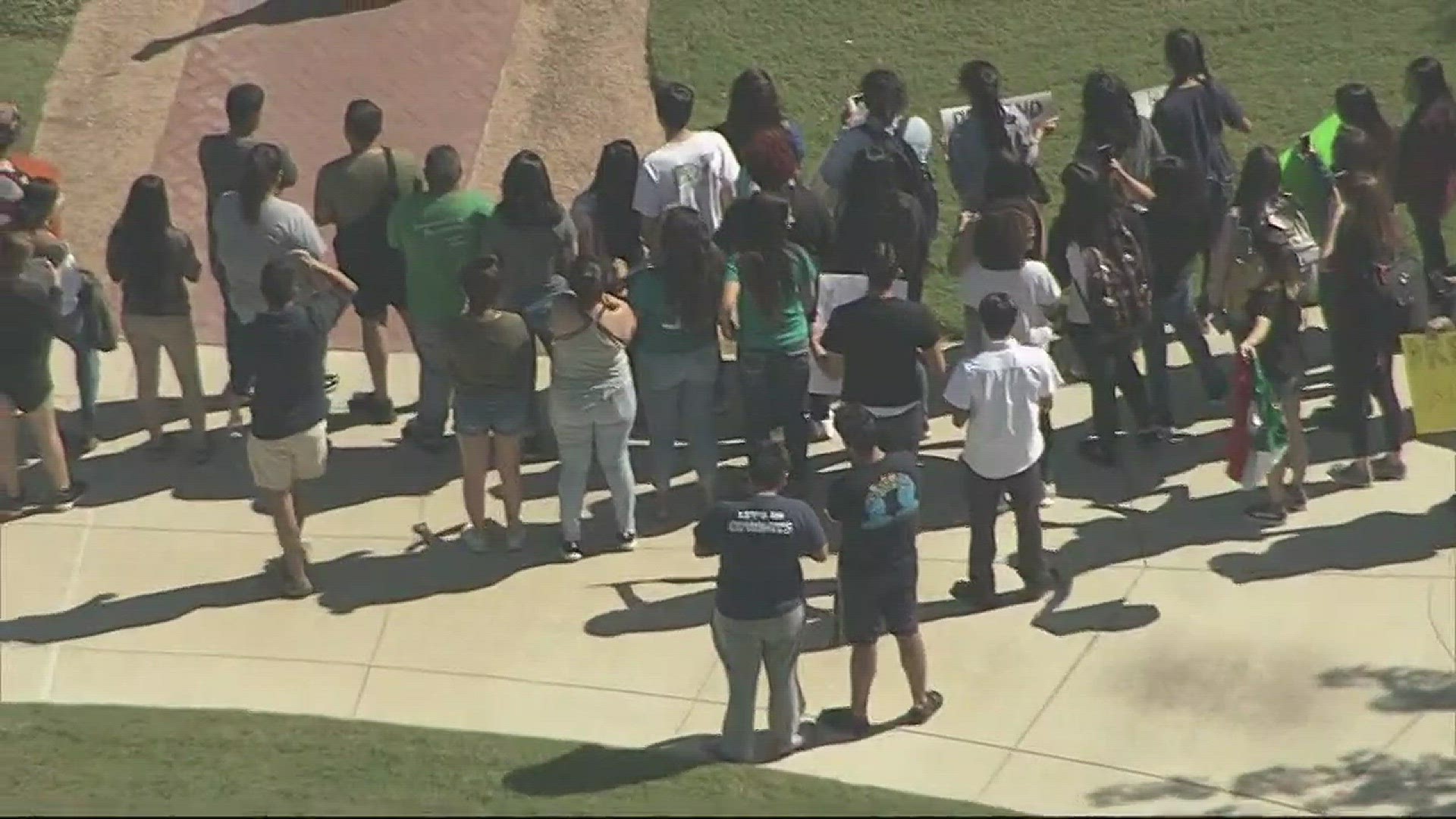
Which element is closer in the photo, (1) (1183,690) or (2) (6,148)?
(1) (1183,690)

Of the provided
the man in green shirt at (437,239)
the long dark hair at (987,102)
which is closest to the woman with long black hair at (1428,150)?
the long dark hair at (987,102)

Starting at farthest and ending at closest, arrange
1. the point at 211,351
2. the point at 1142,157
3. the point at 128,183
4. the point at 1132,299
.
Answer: the point at 128,183
the point at 211,351
the point at 1142,157
the point at 1132,299

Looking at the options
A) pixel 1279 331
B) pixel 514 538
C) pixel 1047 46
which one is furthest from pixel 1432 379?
pixel 1047 46

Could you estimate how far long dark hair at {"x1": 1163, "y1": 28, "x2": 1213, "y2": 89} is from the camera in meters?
14.0

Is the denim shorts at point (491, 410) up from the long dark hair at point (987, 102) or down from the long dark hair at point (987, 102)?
down

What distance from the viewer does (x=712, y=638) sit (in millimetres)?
11773

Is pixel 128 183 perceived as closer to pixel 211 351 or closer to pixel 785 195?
pixel 211 351

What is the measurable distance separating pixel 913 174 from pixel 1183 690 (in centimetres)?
323

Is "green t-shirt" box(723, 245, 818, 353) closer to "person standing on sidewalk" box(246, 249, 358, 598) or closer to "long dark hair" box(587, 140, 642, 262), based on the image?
"long dark hair" box(587, 140, 642, 262)

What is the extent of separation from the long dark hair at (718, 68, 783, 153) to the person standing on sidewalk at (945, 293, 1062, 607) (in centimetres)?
191

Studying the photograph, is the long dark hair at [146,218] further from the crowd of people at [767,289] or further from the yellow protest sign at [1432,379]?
the yellow protest sign at [1432,379]

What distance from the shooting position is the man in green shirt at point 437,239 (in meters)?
13.1

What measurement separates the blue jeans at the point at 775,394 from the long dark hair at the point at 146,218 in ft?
9.66

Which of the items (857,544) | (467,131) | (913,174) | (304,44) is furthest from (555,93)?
(857,544)
